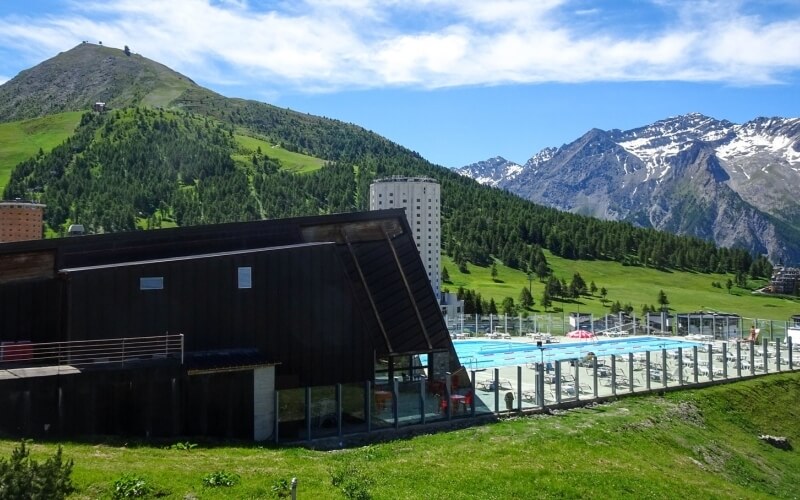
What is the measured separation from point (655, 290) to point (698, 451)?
84.9 meters

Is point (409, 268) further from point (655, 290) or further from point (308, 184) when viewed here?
point (308, 184)

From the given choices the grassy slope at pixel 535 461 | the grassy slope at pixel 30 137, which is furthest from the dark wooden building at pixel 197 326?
the grassy slope at pixel 30 137

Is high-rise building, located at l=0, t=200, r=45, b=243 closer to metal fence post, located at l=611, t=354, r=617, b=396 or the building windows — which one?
the building windows

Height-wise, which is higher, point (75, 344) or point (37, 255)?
point (37, 255)

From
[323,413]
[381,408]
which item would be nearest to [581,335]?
[381,408]

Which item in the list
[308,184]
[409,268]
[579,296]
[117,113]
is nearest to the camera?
[409,268]

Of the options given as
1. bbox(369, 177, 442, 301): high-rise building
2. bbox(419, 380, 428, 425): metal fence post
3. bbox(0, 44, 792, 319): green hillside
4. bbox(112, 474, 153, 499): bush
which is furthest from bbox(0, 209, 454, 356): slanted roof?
bbox(0, 44, 792, 319): green hillside

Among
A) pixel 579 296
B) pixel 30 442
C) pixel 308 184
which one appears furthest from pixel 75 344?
pixel 308 184

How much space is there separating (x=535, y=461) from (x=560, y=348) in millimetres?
23424

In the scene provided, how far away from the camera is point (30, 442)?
557 inches

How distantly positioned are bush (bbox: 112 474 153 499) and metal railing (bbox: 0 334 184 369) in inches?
211

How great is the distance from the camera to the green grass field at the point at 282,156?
158625 millimetres

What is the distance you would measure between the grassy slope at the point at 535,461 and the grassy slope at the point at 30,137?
138m

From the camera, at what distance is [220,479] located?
1234 cm
